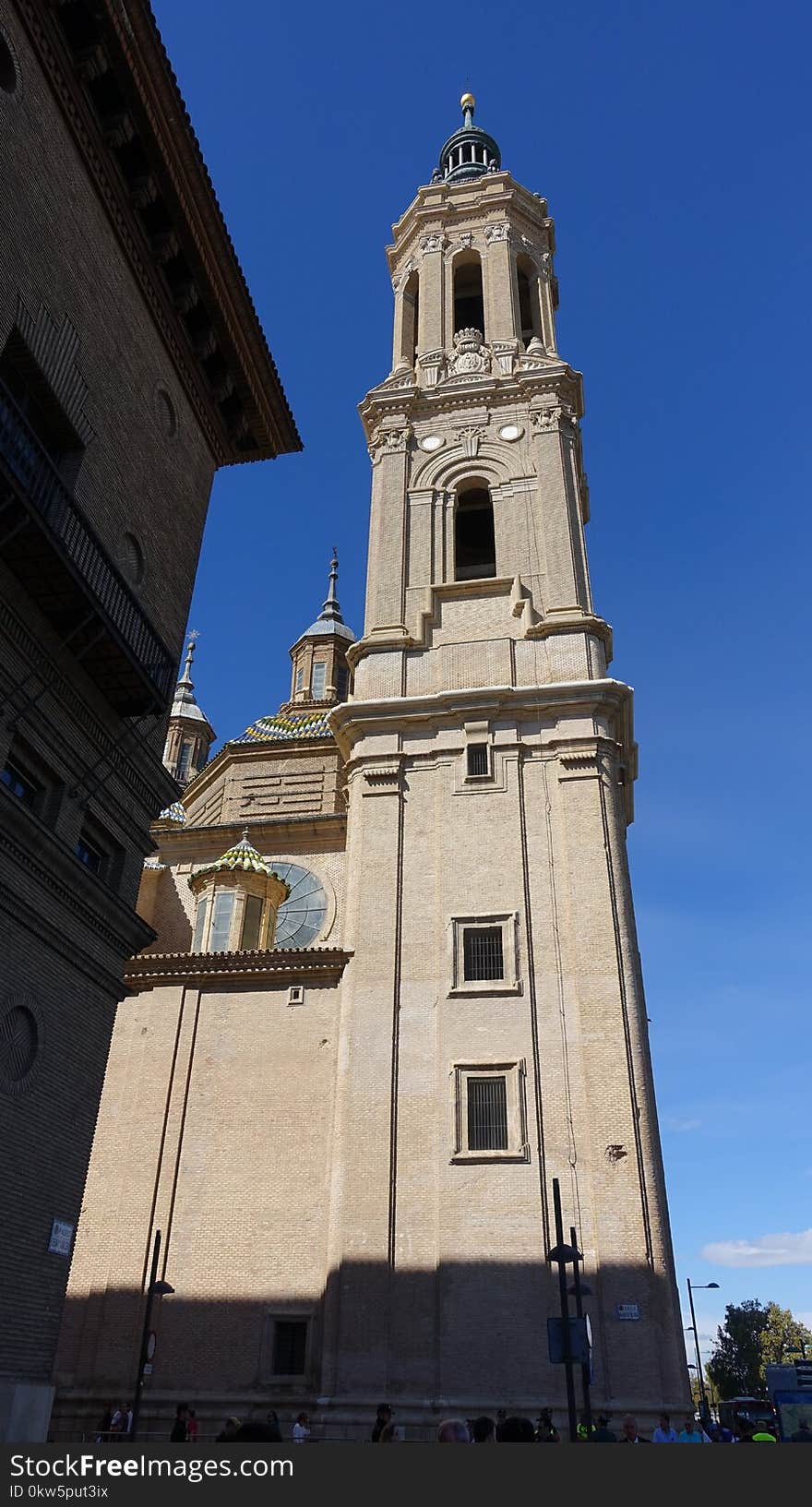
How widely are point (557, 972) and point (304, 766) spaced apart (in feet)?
45.7

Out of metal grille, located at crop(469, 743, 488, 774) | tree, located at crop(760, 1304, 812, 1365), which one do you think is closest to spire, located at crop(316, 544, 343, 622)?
metal grille, located at crop(469, 743, 488, 774)

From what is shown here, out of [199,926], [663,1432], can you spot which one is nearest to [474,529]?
[199,926]

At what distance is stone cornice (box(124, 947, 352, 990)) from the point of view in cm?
2323

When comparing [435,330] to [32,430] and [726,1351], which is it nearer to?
[32,430]

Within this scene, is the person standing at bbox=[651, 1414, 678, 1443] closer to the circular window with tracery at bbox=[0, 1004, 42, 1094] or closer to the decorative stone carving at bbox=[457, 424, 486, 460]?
the circular window with tracery at bbox=[0, 1004, 42, 1094]

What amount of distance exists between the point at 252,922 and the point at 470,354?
59.6ft

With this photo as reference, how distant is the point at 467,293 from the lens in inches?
1522

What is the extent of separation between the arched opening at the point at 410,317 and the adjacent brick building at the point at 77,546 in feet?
69.7

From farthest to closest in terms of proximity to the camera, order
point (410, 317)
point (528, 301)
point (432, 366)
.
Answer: point (410, 317)
point (528, 301)
point (432, 366)

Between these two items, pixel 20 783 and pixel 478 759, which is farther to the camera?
pixel 478 759

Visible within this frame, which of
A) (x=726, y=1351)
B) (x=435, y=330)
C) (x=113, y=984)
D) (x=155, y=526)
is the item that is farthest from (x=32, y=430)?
(x=726, y=1351)

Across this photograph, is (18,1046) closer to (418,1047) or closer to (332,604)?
(418,1047)

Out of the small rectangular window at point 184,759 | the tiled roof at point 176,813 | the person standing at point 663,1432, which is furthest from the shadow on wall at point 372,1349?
the small rectangular window at point 184,759

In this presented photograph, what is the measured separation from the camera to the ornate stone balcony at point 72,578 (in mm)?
10828
